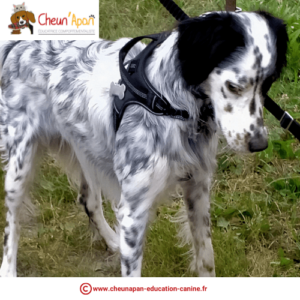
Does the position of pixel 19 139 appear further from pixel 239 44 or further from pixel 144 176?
pixel 239 44

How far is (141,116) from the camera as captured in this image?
254cm

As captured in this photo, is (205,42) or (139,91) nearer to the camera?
(205,42)

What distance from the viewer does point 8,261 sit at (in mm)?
3303

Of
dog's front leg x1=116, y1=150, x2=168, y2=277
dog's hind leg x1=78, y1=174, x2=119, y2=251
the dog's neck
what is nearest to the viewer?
the dog's neck

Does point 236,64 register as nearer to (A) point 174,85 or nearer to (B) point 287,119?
(A) point 174,85

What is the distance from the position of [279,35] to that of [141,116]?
0.73 metres

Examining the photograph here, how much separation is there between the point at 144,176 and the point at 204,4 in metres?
3.35

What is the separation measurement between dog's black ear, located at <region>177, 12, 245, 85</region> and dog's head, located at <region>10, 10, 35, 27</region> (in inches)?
45.2

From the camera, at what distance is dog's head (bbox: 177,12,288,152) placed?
7.18ft

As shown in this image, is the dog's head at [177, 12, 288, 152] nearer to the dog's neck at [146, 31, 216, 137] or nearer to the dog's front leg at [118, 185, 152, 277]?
the dog's neck at [146, 31, 216, 137]

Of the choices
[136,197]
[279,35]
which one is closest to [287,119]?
[279,35]
